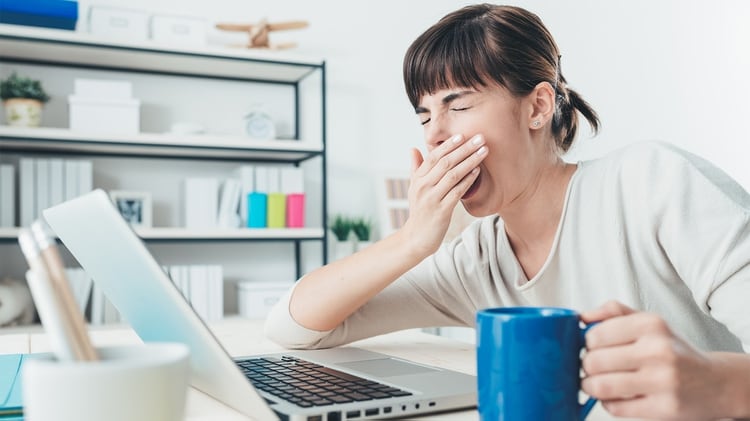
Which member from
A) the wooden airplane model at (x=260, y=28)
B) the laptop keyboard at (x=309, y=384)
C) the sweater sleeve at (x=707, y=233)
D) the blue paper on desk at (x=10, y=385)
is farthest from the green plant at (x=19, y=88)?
the sweater sleeve at (x=707, y=233)

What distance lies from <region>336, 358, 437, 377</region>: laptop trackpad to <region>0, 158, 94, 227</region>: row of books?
2.03 meters

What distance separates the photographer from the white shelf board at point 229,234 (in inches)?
102

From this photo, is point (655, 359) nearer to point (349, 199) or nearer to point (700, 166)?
point (700, 166)

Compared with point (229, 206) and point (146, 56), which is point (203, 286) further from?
point (146, 56)

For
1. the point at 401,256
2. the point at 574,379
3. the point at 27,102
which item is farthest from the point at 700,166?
the point at 27,102

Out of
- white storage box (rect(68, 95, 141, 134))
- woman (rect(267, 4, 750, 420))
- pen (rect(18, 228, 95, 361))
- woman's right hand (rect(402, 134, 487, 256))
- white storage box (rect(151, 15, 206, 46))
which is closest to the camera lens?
pen (rect(18, 228, 95, 361))

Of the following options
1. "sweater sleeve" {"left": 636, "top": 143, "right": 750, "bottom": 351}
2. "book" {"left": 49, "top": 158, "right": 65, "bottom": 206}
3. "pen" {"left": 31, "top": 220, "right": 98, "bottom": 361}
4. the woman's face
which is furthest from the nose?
"book" {"left": 49, "top": 158, "right": 65, "bottom": 206}

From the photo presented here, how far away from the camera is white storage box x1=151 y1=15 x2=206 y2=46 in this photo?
2684 millimetres

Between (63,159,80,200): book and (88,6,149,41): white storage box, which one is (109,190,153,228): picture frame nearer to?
(63,159,80,200): book

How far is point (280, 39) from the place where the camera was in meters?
3.08

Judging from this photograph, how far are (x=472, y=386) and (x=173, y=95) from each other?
8.32ft

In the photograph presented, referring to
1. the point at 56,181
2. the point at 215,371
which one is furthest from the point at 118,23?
the point at 215,371

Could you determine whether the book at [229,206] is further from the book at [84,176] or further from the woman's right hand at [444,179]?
the woman's right hand at [444,179]

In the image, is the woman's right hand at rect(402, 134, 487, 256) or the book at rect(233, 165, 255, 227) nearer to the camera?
the woman's right hand at rect(402, 134, 487, 256)
